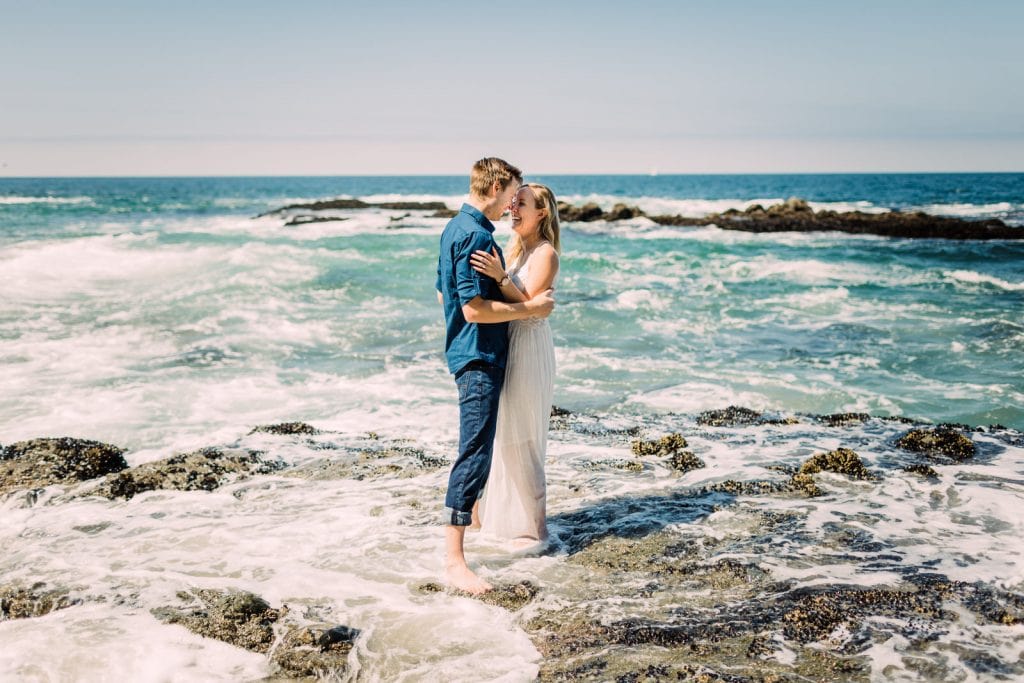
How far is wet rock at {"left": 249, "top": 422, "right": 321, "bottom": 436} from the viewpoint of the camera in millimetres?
Answer: 7466

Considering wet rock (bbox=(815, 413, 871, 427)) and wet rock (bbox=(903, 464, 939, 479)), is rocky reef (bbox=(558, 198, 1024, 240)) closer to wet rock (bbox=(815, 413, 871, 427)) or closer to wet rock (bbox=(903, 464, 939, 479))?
wet rock (bbox=(815, 413, 871, 427))

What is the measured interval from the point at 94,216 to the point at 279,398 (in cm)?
4420

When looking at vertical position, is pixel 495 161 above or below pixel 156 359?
above

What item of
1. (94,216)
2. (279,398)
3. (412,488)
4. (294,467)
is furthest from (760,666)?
(94,216)

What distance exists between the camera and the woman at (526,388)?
435cm

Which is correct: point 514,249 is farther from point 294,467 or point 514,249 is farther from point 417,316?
point 417,316

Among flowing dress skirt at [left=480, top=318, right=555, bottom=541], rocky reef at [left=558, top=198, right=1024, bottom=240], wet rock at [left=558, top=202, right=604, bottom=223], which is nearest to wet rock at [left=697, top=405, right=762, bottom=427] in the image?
flowing dress skirt at [left=480, top=318, right=555, bottom=541]

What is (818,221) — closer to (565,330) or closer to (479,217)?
(565,330)

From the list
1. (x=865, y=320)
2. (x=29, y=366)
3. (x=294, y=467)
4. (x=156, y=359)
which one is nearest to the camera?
(x=294, y=467)

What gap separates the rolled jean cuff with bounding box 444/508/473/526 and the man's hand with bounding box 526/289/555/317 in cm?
122

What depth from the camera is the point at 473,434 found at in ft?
14.0

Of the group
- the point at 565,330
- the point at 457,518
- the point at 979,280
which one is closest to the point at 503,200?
the point at 457,518

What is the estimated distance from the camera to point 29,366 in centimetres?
1038

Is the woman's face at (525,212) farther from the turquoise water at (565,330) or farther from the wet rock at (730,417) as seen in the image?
the turquoise water at (565,330)
